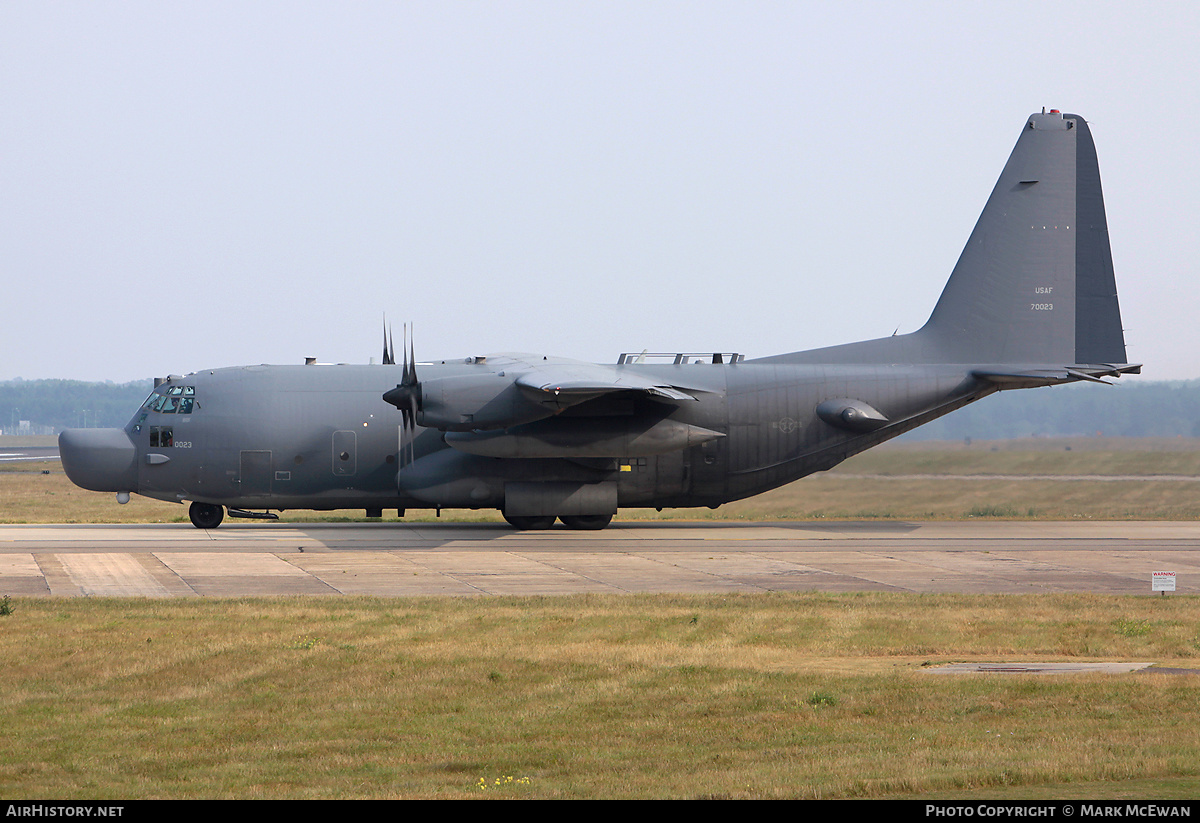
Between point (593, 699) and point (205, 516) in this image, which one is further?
point (205, 516)

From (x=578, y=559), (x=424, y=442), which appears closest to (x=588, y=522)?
(x=424, y=442)

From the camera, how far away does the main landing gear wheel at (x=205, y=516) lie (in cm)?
3297

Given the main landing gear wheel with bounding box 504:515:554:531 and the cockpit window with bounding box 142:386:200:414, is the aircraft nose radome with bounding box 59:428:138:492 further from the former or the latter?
the main landing gear wheel with bounding box 504:515:554:531

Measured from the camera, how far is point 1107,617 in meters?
18.1

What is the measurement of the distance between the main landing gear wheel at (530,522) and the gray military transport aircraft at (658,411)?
7cm

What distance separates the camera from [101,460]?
31.8m

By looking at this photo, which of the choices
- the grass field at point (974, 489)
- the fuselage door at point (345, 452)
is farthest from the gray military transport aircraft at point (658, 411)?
the grass field at point (974, 489)

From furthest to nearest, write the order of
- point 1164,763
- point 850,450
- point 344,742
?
point 850,450 < point 344,742 < point 1164,763

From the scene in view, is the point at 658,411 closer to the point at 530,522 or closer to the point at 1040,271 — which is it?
the point at 530,522

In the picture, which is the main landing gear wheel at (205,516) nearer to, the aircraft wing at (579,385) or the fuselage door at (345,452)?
the fuselage door at (345,452)

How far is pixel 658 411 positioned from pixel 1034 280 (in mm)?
12579

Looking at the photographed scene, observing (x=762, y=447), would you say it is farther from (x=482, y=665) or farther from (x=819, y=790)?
(x=819, y=790)

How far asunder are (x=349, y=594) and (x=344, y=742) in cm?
922
